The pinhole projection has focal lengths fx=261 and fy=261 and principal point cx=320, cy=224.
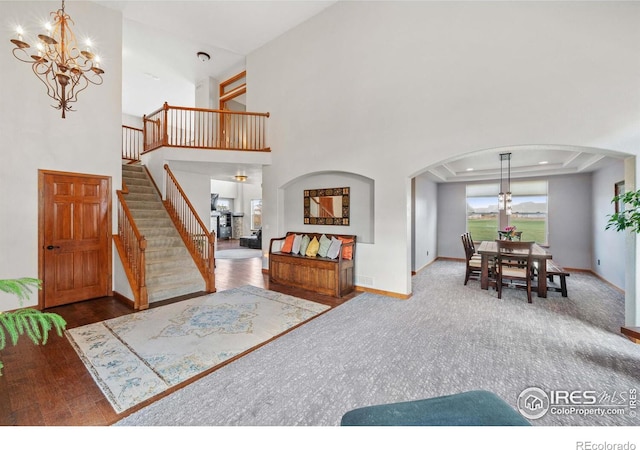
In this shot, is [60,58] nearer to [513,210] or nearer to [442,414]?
[442,414]

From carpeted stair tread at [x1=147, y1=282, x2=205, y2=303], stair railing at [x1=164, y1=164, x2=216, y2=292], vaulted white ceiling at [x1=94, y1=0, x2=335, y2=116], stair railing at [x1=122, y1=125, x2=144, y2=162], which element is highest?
vaulted white ceiling at [x1=94, y1=0, x2=335, y2=116]

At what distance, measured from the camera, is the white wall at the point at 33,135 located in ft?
12.5

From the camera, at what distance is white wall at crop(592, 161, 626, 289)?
4992 millimetres

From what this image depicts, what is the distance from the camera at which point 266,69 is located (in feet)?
22.0

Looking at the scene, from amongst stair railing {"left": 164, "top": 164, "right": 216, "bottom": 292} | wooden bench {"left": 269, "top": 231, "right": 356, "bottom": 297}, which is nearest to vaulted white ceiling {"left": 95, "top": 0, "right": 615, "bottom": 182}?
stair railing {"left": 164, "top": 164, "right": 216, "bottom": 292}

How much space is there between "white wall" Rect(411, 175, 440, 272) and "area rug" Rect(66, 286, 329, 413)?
3.70m

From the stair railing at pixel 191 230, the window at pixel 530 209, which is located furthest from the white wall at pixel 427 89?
the window at pixel 530 209

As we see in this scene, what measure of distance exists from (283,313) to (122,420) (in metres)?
2.20

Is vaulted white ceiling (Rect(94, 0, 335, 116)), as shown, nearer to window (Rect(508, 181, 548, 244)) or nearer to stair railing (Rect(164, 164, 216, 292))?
stair railing (Rect(164, 164, 216, 292))

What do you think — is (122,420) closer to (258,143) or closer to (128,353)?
(128,353)

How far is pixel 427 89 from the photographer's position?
434cm
